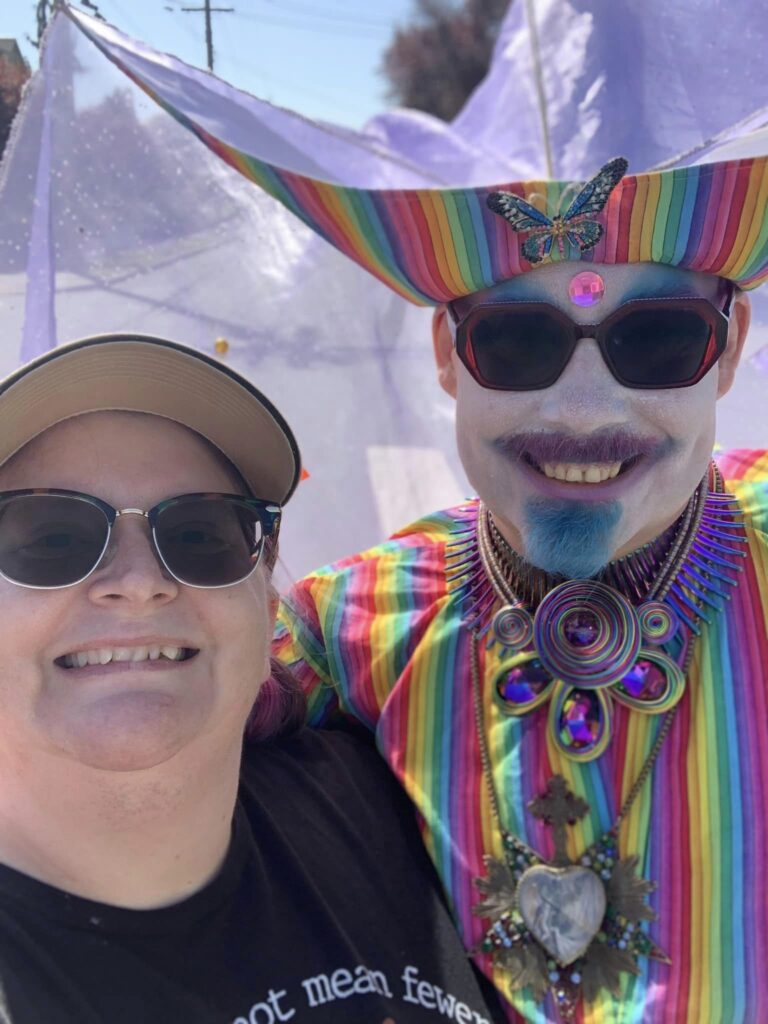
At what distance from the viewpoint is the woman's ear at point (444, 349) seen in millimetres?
1676

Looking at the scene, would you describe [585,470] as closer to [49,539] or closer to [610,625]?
[610,625]

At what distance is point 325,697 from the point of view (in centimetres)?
179

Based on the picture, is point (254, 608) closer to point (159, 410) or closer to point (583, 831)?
point (159, 410)

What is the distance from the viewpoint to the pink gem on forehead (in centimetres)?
136

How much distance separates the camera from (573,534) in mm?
1425

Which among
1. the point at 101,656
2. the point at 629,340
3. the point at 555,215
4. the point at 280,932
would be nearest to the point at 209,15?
the point at 555,215

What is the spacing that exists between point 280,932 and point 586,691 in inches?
24.6

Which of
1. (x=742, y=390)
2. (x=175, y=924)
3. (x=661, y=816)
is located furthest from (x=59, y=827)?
(x=742, y=390)

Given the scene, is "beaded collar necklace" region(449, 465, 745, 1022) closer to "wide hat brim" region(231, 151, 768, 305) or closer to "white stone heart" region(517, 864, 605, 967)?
"white stone heart" region(517, 864, 605, 967)

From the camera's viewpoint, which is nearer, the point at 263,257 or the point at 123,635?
the point at 123,635

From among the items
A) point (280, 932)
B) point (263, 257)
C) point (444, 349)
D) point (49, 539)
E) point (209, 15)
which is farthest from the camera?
point (263, 257)

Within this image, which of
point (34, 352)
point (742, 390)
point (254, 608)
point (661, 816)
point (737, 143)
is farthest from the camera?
point (742, 390)

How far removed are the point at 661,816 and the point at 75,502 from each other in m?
1.04

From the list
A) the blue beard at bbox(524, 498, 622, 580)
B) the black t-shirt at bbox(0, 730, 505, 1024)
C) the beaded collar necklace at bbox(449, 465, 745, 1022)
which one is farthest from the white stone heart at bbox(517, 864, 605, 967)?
the blue beard at bbox(524, 498, 622, 580)
